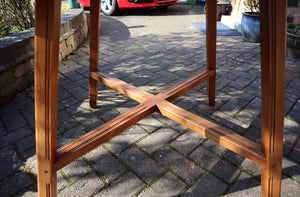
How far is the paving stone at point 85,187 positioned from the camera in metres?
1.50

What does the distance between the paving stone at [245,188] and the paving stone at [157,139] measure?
65 centimetres

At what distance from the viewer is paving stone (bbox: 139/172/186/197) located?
4.88ft

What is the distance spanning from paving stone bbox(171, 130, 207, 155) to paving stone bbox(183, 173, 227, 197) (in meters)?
0.31

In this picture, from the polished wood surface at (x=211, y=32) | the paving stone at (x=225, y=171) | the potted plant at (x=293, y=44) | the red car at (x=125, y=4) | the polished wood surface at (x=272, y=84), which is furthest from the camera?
the red car at (x=125, y=4)

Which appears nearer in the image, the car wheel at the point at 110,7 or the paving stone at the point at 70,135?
the paving stone at the point at 70,135

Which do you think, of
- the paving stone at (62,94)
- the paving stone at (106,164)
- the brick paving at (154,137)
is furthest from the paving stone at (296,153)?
the paving stone at (62,94)

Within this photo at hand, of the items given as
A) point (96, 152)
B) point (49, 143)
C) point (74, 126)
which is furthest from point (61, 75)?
point (49, 143)

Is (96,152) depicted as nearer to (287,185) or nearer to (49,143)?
(49,143)

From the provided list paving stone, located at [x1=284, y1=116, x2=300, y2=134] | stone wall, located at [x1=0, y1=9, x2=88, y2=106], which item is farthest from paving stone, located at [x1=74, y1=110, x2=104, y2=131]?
paving stone, located at [x1=284, y1=116, x2=300, y2=134]

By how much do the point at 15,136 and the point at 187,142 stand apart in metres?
1.56

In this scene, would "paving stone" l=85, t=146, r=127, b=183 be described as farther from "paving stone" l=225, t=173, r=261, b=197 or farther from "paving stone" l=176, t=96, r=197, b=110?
"paving stone" l=176, t=96, r=197, b=110

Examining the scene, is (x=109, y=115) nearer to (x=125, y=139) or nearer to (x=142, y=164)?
(x=125, y=139)

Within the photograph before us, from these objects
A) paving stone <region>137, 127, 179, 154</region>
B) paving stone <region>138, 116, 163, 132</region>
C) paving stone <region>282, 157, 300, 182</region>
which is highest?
paving stone <region>138, 116, 163, 132</region>

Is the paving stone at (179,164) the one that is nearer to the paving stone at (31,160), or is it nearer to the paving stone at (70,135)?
the paving stone at (70,135)
